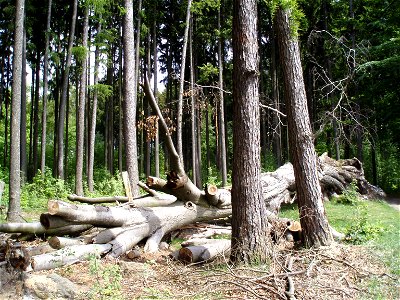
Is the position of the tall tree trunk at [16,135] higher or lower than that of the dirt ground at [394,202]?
higher

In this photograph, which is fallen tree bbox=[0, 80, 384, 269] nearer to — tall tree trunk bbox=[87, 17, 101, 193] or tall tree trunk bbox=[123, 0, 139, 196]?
tall tree trunk bbox=[123, 0, 139, 196]

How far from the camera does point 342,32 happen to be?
77.4 ft

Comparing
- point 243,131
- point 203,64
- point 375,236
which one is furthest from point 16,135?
point 203,64

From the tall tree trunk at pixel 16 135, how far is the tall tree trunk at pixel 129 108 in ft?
10.1

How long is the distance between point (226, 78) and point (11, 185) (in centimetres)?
2104

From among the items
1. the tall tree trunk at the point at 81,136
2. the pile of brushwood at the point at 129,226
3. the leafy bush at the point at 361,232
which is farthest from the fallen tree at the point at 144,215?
the tall tree trunk at the point at 81,136

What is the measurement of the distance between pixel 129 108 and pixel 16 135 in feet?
11.0

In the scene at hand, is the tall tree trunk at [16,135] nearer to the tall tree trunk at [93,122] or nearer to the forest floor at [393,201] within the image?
the tall tree trunk at [93,122]

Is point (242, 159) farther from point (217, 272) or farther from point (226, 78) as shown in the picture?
point (226, 78)

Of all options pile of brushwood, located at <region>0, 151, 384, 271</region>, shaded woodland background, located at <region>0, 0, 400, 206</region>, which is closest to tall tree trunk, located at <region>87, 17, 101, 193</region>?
shaded woodland background, located at <region>0, 0, 400, 206</region>

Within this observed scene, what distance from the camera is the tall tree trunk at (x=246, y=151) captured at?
6.25 meters

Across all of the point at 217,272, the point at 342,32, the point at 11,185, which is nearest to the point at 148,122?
the point at 217,272

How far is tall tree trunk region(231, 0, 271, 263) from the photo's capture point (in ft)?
20.5

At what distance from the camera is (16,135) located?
11.1 m
